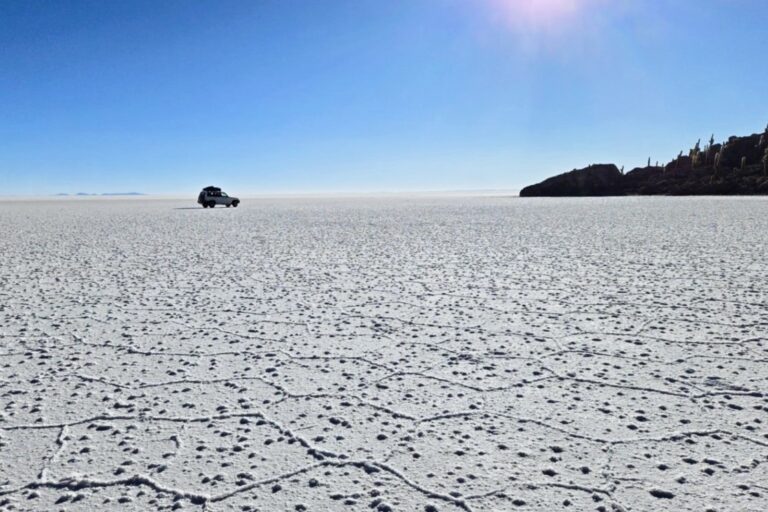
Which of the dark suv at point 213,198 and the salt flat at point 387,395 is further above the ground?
the dark suv at point 213,198

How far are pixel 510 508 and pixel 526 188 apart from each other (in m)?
70.9

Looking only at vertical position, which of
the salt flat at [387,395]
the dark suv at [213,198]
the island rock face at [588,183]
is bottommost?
the salt flat at [387,395]

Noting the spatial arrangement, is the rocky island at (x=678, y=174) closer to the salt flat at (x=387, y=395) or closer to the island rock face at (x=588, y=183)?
the island rock face at (x=588, y=183)

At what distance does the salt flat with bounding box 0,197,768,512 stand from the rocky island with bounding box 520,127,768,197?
60491 millimetres

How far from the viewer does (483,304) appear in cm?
553

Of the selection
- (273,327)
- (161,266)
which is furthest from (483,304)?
(161,266)

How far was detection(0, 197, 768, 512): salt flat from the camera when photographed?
212cm

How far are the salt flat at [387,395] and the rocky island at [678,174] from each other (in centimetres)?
6049

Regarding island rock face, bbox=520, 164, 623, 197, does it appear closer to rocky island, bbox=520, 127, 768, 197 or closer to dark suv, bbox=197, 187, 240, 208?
rocky island, bbox=520, 127, 768, 197

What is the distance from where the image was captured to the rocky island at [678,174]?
57031 millimetres

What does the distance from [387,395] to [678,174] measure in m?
70.7

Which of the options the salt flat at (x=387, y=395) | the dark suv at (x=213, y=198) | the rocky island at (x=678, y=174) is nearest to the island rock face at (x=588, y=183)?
the rocky island at (x=678, y=174)

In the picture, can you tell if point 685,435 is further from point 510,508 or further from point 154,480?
point 154,480

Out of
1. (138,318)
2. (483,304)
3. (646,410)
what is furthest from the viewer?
(483,304)
